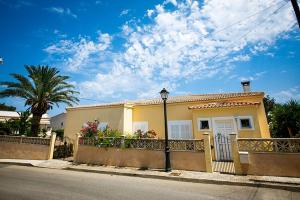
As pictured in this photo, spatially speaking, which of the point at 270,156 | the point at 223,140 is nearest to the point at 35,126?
the point at 223,140

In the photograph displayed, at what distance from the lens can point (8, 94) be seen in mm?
17250

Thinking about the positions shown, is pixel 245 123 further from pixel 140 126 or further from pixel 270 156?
pixel 140 126

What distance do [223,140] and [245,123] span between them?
175 cm

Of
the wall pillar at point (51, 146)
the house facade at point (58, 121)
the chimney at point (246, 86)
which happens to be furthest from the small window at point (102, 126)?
the house facade at point (58, 121)

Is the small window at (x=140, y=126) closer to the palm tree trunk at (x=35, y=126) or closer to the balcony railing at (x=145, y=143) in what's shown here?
the balcony railing at (x=145, y=143)

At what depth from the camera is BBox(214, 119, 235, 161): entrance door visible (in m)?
11.6

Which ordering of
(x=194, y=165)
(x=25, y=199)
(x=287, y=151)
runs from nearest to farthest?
1. (x=25, y=199)
2. (x=287, y=151)
3. (x=194, y=165)

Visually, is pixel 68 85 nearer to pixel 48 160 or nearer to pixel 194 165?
pixel 48 160

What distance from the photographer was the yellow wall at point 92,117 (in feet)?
52.4

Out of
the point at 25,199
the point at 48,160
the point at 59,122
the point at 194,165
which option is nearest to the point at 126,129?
the point at 48,160

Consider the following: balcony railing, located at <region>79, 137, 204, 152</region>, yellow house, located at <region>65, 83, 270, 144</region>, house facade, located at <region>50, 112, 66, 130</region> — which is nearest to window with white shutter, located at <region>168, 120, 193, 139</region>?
yellow house, located at <region>65, 83, 270, 144</region>

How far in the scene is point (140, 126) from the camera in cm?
1612

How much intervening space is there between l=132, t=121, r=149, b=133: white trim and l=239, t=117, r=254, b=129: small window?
7.09m

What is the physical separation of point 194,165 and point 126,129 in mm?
7558
